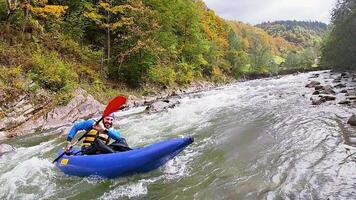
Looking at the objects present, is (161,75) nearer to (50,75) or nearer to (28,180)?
(50,75)

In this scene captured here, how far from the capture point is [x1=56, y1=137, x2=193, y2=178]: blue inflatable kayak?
18.4 ft

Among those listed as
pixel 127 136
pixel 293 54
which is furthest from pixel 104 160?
pixel 293 54

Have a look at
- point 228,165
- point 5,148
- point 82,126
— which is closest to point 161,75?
point 5,148

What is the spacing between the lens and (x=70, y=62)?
59.4 ft

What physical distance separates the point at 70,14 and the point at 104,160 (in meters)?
17.1

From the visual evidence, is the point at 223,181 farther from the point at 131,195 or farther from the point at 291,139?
the point at 291,139

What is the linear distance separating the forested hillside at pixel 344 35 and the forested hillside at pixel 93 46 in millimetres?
12057

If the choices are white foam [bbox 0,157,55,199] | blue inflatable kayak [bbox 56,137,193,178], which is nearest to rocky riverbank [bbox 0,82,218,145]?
white foam [bbox 0,157,55,199]

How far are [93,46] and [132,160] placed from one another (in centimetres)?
1711

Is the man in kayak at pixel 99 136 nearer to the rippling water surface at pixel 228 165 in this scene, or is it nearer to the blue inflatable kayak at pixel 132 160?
the blue inflatable kayak at pixel 132 160

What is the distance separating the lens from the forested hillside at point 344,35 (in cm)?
2500

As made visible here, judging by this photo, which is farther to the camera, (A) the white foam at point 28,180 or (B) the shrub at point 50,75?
(B) the shrub at point 50,75

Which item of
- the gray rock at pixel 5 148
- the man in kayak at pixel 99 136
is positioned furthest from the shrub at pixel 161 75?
the man in kayak at pixel 99 136

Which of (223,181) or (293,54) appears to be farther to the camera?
(293,54)
